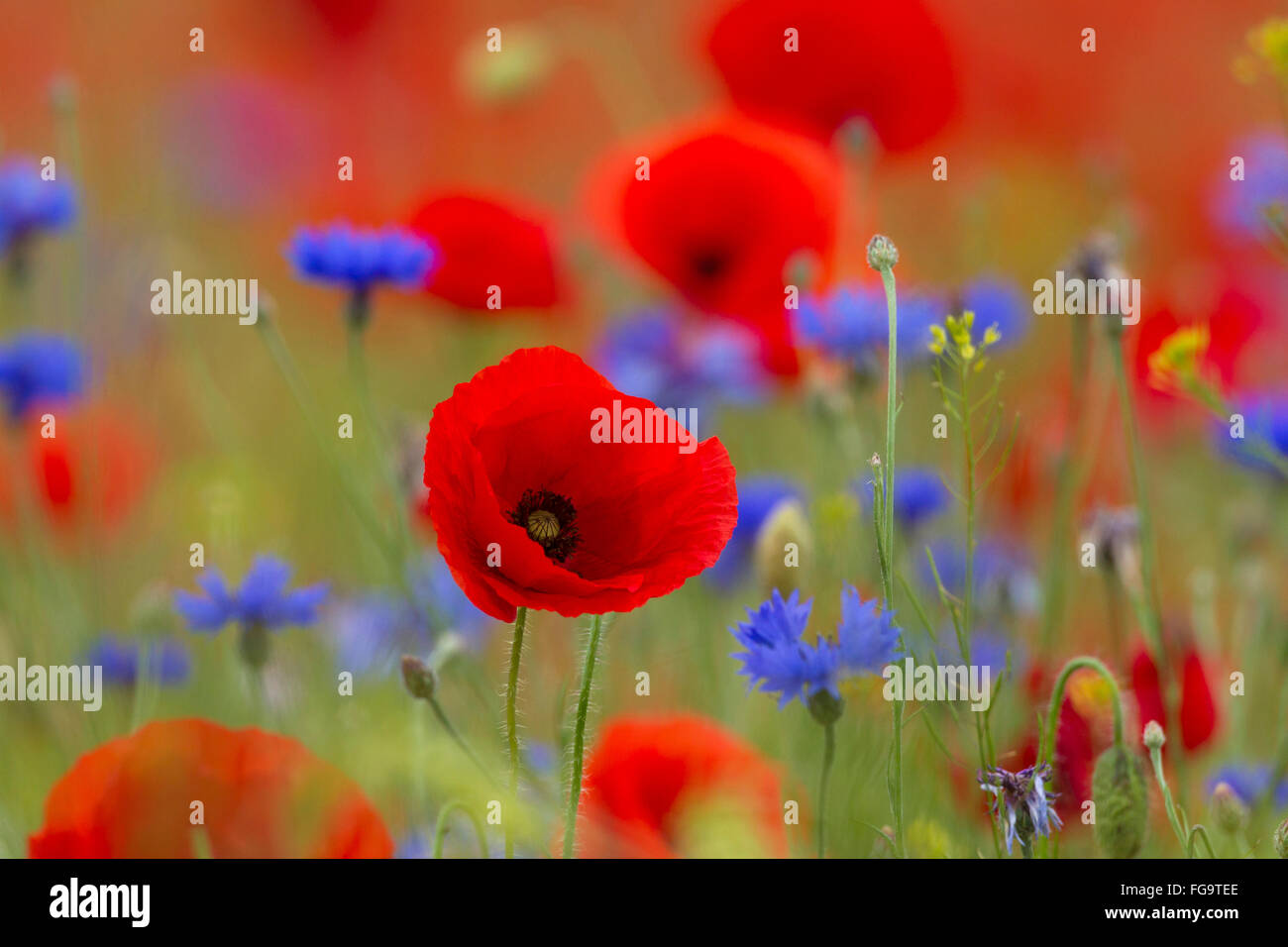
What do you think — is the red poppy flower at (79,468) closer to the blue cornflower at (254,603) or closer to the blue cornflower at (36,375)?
the blue cornflower at (36,375)

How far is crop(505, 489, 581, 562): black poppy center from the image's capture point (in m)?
0.55

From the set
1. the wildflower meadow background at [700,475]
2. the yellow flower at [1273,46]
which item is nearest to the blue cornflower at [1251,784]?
the wildflower meadow background at [700,475]

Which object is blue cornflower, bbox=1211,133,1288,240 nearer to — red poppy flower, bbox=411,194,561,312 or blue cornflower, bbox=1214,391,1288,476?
blue cornflower, bbox=1214,391,1288,476

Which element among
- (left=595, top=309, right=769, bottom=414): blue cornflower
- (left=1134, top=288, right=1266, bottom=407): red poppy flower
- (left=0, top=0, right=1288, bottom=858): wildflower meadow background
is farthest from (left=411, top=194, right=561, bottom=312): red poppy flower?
(left=1134, top=288, right=1266, bottom=407): red poppy flower

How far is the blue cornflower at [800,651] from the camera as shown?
1.64 ft

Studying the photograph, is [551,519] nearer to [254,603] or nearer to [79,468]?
[254,603]

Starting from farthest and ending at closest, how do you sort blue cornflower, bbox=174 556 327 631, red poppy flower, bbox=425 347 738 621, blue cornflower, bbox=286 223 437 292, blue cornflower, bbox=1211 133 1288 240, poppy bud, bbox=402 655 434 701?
blue cornflower, bbox=1211 133 1288 240 → blue cornflower, bbox=286 223 437 292 → blue cornflower, bbox=174 556 327 631 → poppy bud, bbox=402 655 434 701 → red poppy flower, bbox=425 347 738 621

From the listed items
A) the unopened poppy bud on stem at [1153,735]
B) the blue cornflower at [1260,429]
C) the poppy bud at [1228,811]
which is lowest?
the poppy bud at [1228,811]

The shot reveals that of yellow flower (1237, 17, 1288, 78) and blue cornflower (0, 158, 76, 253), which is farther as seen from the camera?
blue cornflower (0, 158, 76, 253)

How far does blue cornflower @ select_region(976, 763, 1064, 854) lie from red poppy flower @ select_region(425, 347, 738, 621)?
0.14 meters

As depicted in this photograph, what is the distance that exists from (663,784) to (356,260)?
353 millimetres

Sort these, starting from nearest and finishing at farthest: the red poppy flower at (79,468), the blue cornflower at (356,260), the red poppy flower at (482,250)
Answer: the blue cornflower at (356,260), the red poppy flower at (482,250), the red poppy flower at (79,468)

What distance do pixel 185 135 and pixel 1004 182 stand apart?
1.23 m

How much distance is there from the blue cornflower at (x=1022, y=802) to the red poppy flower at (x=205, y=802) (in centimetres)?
23
